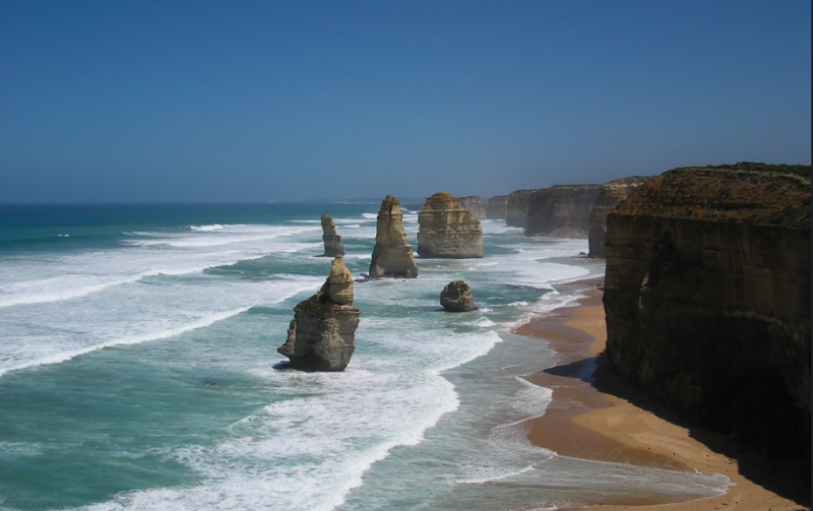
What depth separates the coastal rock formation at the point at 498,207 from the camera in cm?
14350

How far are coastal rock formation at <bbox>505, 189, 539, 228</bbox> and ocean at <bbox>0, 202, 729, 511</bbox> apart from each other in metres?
76.2

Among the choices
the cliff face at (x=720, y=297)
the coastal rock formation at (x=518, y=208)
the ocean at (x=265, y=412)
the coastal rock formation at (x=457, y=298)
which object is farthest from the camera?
the coastal rock formation at (x=518, y=208)

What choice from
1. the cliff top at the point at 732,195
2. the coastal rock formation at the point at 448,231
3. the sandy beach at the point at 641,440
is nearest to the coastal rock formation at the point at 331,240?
the coastal rock formation at the point at 448,231

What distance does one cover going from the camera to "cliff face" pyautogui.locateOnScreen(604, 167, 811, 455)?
46.4 feet

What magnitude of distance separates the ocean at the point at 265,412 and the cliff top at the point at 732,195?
17.2 feet

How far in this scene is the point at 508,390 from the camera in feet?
67.3

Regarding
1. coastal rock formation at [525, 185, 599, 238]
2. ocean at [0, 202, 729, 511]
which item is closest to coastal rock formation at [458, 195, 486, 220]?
coastal rock formation at [525, 185, 599, 238]

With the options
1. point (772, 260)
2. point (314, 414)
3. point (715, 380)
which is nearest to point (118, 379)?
point (314, 414)

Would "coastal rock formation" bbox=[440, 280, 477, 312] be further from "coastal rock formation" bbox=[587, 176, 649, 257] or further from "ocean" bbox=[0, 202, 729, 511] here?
"coastal rock formation" bbox=[587, 176, 649, 257]

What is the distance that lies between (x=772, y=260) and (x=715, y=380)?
9.41 ft

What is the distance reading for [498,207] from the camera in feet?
472

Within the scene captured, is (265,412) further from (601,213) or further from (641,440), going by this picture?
(601,213)

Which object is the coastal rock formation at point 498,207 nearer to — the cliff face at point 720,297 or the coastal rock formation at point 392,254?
the coastal rock formation at point 392,254

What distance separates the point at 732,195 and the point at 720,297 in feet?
7.30
